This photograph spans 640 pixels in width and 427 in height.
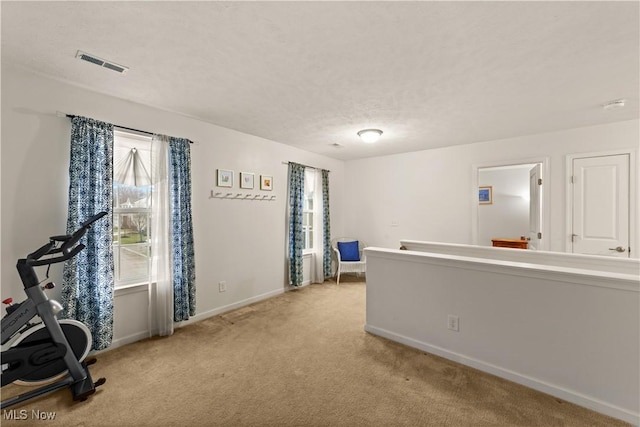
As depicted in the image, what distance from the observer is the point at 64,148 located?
237 centimetres

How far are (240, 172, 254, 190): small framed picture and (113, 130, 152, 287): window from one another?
1.13 metres

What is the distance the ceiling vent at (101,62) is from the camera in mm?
1935

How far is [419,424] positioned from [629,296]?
5.17ft

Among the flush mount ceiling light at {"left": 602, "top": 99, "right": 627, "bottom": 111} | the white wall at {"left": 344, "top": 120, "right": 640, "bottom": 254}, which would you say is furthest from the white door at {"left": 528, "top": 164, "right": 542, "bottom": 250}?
the flush mount ceiling light at {"left": 602, "top": 99, "right": 627, "bottom": 111}

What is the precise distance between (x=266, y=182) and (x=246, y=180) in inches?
14.1

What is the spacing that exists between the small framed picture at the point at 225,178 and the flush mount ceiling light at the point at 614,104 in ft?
13.9

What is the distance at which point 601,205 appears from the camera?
341 centimetres

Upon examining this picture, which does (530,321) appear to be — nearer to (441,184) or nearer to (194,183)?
(441,184)

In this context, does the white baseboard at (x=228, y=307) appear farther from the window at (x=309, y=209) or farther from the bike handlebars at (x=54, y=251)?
the bike handlebars at (x=54, y=251)

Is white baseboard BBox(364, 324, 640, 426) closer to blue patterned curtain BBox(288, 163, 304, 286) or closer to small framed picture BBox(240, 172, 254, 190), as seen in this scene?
blue patterned curtain BBox(288, 163, 304, 286)

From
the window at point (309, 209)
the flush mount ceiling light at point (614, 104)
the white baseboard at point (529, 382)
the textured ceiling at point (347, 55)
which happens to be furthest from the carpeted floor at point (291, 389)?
the flush mount ceiling light at point (614, 104)

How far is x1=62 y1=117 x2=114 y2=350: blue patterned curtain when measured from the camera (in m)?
2.31

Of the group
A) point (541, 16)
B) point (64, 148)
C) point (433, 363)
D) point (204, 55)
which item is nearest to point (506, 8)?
point (541, 16)

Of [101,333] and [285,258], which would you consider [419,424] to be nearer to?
[101,333]
